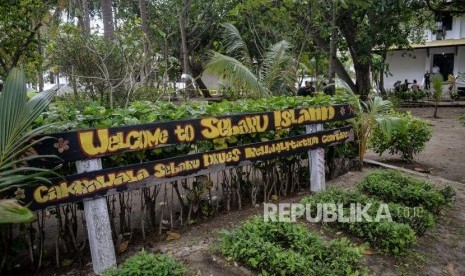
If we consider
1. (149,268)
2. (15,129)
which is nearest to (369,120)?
(149,268)

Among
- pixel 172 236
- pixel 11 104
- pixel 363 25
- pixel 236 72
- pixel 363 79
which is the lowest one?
pixel 172 236

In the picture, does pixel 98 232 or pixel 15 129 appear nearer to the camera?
pixel 15 129

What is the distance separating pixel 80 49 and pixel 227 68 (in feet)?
11.5

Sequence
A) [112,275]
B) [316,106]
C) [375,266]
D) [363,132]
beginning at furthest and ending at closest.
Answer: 1. [363,132]
2. [316,106]
3. [375,266]
4. [112,275]

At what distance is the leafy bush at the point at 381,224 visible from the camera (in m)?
3.46

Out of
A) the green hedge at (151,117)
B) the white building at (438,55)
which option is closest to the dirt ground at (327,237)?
the green hedge at (151,117)

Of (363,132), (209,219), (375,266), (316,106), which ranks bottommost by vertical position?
(375,266)

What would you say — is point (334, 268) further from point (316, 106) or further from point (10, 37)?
point (10, 37)

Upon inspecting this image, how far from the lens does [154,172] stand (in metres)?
3.32

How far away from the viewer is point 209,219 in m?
4.08

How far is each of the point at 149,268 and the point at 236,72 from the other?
13.9 ft

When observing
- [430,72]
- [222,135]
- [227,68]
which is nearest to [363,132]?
[227,68]

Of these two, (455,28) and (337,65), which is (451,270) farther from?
(455,28)

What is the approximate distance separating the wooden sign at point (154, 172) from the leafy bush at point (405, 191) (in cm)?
86
